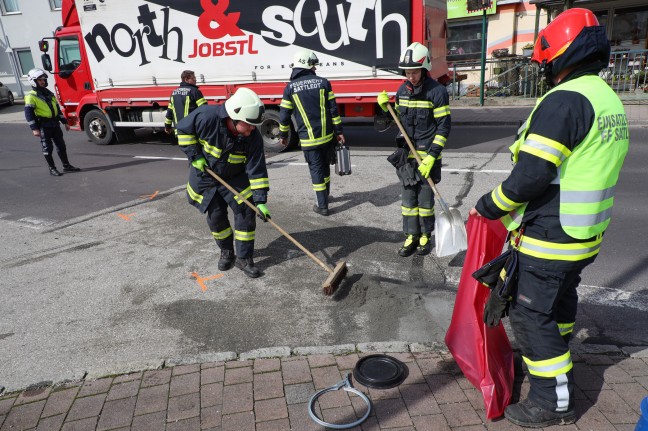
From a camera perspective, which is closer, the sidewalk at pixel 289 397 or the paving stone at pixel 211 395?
the sidewalk at pixel 289 397

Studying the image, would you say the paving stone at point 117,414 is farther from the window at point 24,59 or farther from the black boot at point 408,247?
the window at point 24,59

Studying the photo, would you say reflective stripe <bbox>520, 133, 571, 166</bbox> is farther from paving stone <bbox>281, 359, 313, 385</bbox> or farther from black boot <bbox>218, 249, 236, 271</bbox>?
black boot <bbox>218, 249, 236, 271</bbox>

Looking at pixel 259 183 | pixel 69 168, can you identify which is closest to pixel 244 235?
pixel 259 183

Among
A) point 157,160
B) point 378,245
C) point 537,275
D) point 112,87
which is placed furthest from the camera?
point 112,87

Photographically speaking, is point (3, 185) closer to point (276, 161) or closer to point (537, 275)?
point (276, 161)

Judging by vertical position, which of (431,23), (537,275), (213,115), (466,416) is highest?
(431,23)

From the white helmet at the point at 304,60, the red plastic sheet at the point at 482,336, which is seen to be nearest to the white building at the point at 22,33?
the white helmet at the point at 304,60

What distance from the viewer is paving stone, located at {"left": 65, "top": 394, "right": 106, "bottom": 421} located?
9.31ft

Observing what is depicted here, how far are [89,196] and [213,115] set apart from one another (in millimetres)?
4522

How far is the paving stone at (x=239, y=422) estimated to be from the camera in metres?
2.68

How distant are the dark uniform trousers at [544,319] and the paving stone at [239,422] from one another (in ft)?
5.28

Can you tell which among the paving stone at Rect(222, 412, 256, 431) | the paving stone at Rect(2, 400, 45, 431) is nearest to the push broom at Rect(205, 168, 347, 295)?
the paving stone at Rect(222, 412, 256, 431)

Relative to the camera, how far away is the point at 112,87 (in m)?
11.6

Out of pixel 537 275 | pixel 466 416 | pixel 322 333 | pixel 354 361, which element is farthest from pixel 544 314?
pixel 322 333
